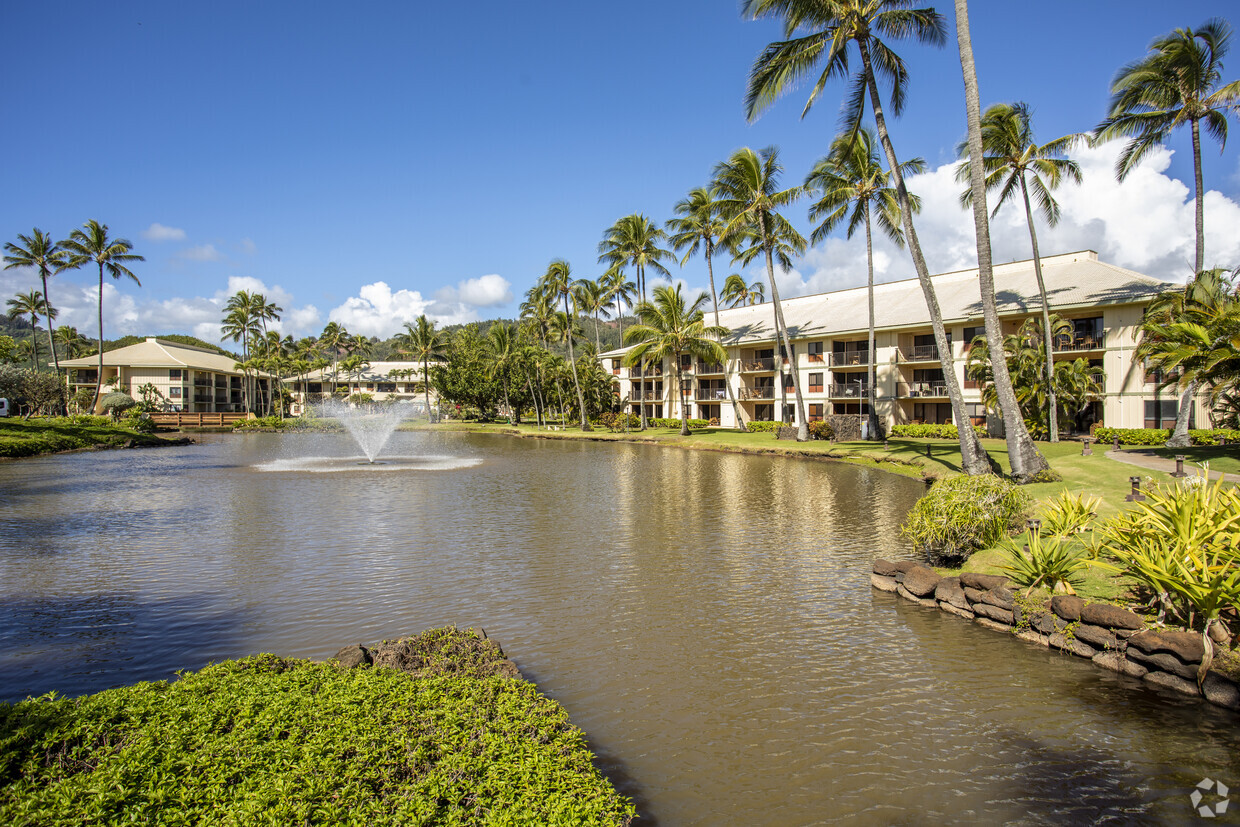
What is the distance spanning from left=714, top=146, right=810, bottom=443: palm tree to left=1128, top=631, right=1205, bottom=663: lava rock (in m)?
34.4

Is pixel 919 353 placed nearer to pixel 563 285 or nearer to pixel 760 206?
pixel 760 206

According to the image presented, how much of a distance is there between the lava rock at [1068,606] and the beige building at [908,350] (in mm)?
29824

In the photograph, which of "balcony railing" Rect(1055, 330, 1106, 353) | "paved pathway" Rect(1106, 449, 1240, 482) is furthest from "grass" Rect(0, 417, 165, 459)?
"balcony railing" Rect(1055, 330, 1106, 353)

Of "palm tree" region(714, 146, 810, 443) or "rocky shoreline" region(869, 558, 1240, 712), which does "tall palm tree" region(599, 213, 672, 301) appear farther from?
"rocky shoreline" region(869, 558, 1240, 712)

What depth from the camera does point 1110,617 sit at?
338 inches

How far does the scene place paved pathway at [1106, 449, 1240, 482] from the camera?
18337mm

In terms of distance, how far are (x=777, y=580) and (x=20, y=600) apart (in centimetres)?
1287

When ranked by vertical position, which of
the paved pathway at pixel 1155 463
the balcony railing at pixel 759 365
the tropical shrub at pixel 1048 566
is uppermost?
the balcony railing at pixel 759 365

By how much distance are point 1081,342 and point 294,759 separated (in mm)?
44596

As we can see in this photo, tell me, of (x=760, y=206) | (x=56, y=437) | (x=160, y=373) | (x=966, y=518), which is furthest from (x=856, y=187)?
(x=160, y=373)

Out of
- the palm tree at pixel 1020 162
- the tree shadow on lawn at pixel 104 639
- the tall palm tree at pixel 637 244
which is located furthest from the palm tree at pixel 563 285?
the tree shadow on lawn at pixel 104 639

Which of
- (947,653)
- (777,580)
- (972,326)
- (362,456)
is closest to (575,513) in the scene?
(777,580)

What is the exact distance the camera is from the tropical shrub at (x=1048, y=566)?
9.90 meters

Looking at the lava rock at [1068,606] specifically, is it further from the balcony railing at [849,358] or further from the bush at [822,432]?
the balcony railing at [849,358]
